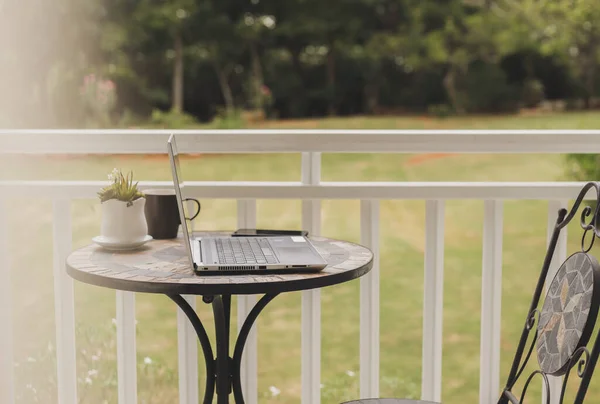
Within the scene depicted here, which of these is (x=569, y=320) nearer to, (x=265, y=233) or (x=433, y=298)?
(x=433, y=298)

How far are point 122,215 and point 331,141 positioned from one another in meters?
0.53

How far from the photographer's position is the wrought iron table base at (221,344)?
1.48 meters

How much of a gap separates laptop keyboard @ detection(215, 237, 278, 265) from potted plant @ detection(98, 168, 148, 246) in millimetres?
175

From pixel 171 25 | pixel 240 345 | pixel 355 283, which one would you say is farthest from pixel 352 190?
pixel 171 25

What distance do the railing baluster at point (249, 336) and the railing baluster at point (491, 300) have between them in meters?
0.58

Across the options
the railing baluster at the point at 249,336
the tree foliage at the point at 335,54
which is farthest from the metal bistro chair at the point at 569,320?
the tree foliage at the point at 335,54

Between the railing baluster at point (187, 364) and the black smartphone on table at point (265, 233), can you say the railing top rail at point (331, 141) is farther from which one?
the railing baluster at point (187, 364)

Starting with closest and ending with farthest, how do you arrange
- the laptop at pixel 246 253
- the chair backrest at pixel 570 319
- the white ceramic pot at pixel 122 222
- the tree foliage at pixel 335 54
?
the chair backrest at pixel 570 319, the laptop at pixel 246 253, the white ceramic pot at pixel 122 222, the tree foliage at pixel 335 54

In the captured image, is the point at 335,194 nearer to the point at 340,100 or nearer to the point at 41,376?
the point at 41,376

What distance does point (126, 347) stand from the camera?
75.3 inches

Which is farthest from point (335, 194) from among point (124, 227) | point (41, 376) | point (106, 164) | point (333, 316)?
point (106, 164)

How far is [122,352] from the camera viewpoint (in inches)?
75.4

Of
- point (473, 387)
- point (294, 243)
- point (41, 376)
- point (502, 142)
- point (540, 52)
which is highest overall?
point (540, 52)

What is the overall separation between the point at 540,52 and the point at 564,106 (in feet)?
2.89
